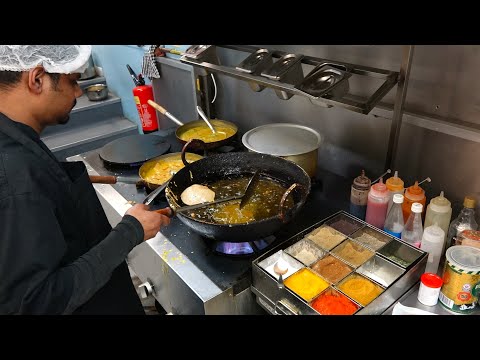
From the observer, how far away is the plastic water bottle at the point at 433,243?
1.29m

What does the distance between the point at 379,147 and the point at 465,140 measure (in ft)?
1.26

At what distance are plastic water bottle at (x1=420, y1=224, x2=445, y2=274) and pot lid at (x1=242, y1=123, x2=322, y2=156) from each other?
586 mm

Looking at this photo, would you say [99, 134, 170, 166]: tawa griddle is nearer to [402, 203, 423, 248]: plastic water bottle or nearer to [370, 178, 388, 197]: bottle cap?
[370, 178, 388, 197]: bottle cap

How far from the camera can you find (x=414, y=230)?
1.38 meters

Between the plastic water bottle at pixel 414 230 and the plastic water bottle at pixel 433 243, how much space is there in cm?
4

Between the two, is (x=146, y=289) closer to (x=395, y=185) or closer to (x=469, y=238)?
(x=395, y=185)

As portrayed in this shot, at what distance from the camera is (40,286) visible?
1018 mm

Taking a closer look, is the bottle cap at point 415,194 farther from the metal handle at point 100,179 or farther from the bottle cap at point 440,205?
the metal handle at point 100,179

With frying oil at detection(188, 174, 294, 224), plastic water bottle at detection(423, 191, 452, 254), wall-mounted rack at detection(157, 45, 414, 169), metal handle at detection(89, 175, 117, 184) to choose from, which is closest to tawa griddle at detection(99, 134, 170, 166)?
metal handle at detection(89, 175, 117, 184)

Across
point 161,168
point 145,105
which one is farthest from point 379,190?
point 145,105

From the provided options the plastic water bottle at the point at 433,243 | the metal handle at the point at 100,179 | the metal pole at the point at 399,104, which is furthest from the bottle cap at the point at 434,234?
the metal handle at the point at 100,179

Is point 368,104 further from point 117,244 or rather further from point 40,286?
point 40,286

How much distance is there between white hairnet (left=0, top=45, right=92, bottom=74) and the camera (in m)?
1.07

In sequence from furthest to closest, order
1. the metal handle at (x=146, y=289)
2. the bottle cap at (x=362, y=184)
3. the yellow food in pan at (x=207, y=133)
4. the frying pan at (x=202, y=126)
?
the yellow food in pan at (x=207, y=133) < the frying pan at (x=202, y=126) < the metal handle at (x=146, y=289) < the bottle cap at (x=362, y=184)
